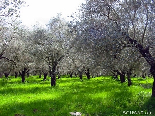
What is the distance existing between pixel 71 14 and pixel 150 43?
778cm

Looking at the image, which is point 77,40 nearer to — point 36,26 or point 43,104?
point 43,104

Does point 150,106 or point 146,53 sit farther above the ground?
point 146,53

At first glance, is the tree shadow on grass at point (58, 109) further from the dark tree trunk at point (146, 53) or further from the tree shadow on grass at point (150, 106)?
the dark tree trunk at point (146, 53)

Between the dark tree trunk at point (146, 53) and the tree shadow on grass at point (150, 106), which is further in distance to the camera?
the dark tree trunk at point (146, 53)

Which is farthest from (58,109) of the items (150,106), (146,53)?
(146,53)

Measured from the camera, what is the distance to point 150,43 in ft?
54.8

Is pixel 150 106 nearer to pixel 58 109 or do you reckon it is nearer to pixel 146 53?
pixel 146 53

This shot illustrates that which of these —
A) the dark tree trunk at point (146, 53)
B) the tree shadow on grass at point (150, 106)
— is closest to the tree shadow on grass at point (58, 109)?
the tree shadow on grass at point (150, 106)

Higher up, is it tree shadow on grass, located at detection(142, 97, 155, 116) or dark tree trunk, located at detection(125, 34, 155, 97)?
dark tree trunk, located at detection(125, 34, 155, 97)

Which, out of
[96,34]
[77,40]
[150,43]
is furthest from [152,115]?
[77,40]

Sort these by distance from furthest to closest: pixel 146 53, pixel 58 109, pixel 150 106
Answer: pixel 146 53 < pixel 150 106 < pixel 58 109

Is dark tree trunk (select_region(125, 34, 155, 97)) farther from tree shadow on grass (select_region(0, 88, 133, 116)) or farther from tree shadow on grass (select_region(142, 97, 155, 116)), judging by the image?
tree shadow on grass (select_region(0, 88, 133, 116))

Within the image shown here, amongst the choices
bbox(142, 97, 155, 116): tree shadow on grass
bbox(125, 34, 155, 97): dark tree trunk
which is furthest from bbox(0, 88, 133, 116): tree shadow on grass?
bbox(125, 34, 155, 97): dark tree trunk

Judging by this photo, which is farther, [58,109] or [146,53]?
[146,53]
